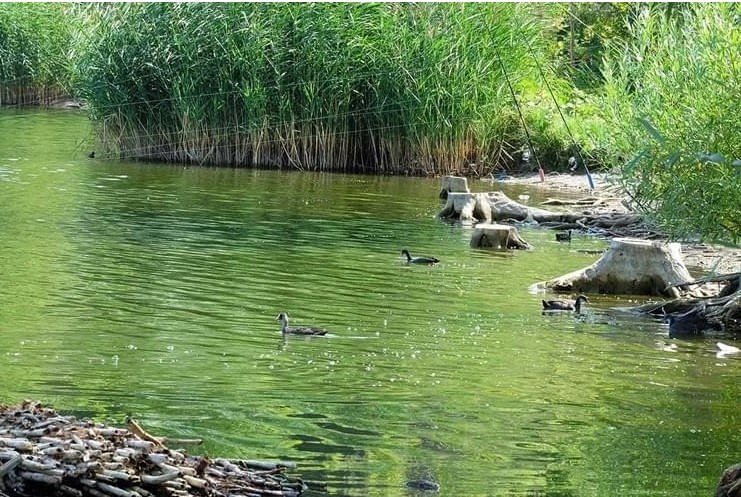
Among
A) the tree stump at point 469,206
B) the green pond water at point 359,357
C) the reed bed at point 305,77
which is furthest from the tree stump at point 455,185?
the reed bed at point 305,77

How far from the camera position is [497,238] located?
894 inches

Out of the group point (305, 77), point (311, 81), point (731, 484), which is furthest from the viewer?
point (305, 77)

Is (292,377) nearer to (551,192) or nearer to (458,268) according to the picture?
(458,268)

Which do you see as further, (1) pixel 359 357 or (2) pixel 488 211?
(2) pixel 488 211

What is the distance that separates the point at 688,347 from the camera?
1528 cm

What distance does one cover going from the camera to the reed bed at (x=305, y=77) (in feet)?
107

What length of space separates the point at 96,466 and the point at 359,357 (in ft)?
22.3

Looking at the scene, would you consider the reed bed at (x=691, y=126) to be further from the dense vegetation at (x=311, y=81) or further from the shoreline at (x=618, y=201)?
the dense vegetation at (x=311, y=81)

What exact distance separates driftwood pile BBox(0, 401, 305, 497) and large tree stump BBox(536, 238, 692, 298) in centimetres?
1105

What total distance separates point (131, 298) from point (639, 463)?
27.1 ft

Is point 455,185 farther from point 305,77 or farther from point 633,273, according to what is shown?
point 633,273

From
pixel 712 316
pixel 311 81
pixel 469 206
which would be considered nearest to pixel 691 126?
pixel 712 316

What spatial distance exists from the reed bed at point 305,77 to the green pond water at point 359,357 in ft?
25.1

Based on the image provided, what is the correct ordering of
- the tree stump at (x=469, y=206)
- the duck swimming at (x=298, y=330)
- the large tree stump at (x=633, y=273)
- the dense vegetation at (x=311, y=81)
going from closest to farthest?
1. the duck swimming at (x=298, y=330)
2. the large tree stump at (x=633, y=273)
3. the tree stump at (x=469, y=206)
4. the dense vegetation at (x=311, y=81)
